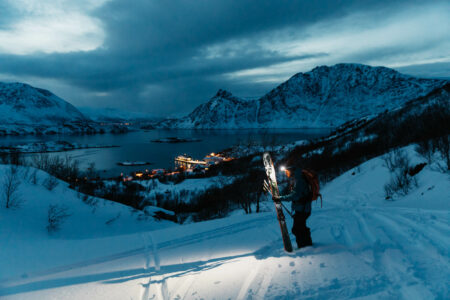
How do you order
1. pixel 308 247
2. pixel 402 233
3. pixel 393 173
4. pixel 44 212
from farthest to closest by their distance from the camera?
pixel 393 173 → pixel 44 212 → pixel 402 233 → pixel 308 247

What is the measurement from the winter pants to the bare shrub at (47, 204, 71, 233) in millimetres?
6834

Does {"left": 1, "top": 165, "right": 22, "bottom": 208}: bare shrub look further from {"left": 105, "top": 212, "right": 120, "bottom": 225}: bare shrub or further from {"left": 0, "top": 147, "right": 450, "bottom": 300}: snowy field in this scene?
{"left": 105, "top": 212, "right": 120, "bottom": 225}: bare shrub

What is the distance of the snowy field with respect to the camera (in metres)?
3.27

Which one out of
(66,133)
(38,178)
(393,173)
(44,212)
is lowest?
(393,173)

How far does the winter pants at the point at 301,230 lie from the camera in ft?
14.5

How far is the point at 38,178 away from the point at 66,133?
22698cm

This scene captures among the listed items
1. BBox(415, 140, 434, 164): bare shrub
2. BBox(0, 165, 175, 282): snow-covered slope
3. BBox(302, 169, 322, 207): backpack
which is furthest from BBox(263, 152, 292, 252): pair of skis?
BBox(415, 140, 434, 164): bare shrub

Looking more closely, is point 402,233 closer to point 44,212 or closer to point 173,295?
point 173,295

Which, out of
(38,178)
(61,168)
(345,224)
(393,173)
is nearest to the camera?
(345,224)

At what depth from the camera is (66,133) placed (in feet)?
646

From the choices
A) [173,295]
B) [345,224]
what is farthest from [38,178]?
[345,224]

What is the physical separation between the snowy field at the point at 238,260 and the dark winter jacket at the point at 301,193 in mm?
882

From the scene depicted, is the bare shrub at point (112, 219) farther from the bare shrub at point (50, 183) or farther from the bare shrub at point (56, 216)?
the bare shrub at point (50, 183)

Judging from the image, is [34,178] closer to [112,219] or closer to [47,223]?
[47,223]
